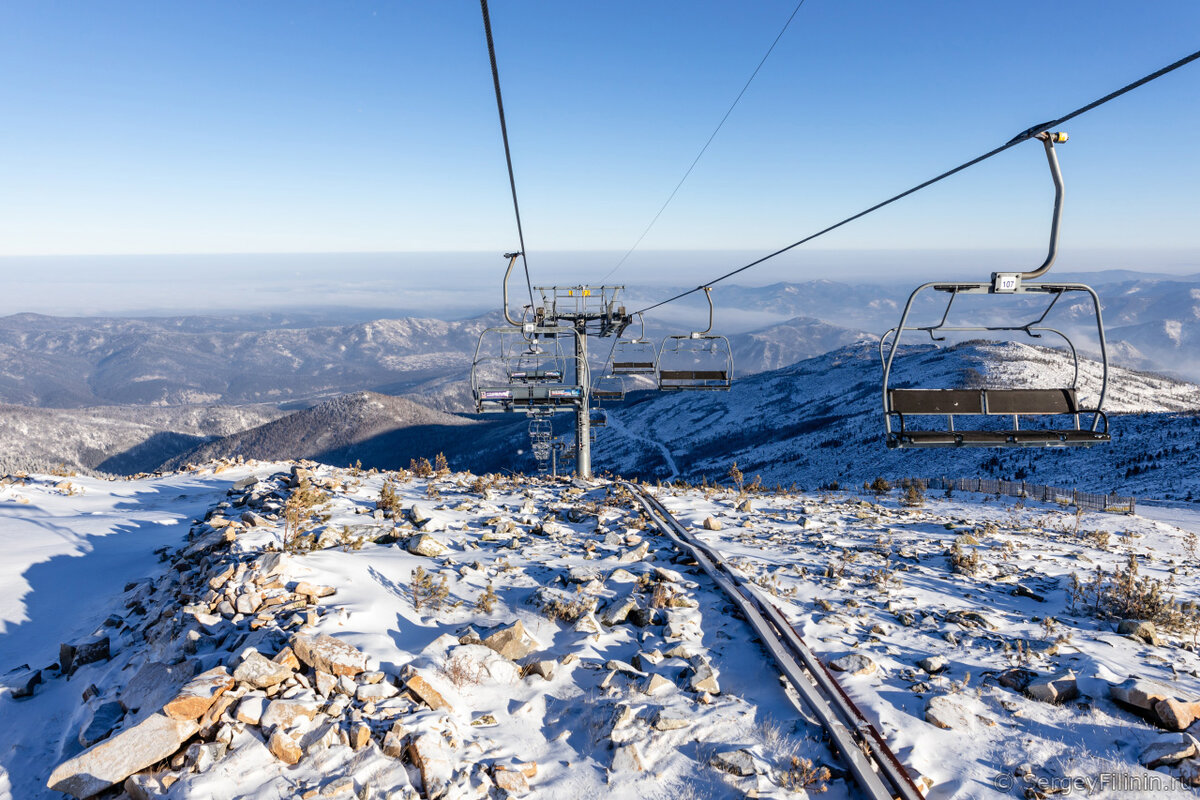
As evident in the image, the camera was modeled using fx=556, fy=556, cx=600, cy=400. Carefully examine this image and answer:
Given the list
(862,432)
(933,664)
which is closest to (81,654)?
(933,664)

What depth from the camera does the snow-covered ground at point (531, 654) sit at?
205 inches

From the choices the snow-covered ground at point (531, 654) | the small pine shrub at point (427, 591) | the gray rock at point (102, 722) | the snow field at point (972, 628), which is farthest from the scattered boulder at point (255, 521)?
the snow field at point (972, 628)

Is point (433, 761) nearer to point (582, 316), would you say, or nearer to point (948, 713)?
point (948, 713)

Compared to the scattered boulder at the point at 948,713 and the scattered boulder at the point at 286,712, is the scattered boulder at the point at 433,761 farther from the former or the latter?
the scattered boulder at the point at 948,713

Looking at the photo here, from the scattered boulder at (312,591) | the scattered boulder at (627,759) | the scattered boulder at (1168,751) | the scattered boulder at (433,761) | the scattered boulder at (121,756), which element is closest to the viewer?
the scattered boulder at (121,756)

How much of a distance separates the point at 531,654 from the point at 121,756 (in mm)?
4016

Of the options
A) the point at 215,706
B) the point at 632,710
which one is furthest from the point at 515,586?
the point at 215,706

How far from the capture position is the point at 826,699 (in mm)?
6184

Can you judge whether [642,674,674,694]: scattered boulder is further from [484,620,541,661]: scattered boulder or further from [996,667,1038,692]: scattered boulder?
[996,667,1038,692]: scattered boulder

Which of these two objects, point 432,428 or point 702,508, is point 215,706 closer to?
point 702,508

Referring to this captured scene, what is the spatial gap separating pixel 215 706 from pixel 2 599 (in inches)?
254

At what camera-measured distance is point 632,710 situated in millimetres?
6086

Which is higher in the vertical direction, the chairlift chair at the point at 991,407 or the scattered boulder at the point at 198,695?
the chairlift chair at the point at 991,407

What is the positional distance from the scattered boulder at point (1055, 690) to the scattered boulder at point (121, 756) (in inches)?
343
